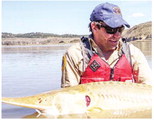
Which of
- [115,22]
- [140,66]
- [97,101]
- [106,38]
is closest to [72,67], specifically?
[106,38]

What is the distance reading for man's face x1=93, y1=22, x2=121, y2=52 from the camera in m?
6.30

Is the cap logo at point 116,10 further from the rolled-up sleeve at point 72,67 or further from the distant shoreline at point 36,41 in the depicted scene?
the distant shoreline at point 36,41

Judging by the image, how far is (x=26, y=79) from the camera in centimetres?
1224

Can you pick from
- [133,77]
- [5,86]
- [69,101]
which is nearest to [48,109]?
[69,101]

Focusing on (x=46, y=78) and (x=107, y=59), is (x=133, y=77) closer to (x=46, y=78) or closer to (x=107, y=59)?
(x=107, y=59)

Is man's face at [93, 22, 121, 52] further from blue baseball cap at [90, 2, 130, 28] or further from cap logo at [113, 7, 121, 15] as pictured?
cap logo at [113, 7, 121, 15]

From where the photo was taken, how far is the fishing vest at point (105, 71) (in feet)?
21.1

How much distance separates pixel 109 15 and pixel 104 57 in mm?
713

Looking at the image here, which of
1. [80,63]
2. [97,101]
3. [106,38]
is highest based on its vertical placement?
[106,38]

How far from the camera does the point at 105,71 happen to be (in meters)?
6.50

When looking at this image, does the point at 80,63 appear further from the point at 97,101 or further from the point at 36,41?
the point at 36,41

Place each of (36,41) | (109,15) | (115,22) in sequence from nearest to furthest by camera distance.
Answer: (115,22), (109,15), (36,41)

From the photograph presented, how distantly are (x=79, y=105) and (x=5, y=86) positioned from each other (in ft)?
17.6

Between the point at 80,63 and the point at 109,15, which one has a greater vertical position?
the point at 109,15
